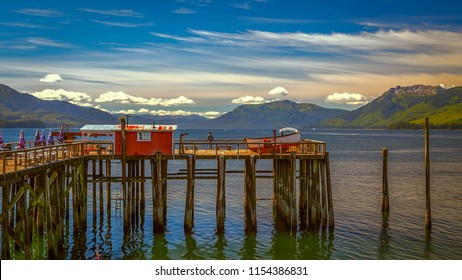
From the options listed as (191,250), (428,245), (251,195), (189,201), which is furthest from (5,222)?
(428,245)

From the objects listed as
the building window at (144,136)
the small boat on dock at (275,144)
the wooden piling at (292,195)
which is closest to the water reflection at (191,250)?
the wooden piling at (292,195)

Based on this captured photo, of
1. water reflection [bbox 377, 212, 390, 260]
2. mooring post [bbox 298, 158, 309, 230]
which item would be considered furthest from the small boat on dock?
water reflection [bbox 377, 212, 390, 260]

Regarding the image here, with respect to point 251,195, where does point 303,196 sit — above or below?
below

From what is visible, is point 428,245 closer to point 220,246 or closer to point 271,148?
point 271,148

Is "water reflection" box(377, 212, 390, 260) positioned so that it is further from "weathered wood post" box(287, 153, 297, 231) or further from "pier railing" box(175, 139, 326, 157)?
"pier railing" box(175, 139, 326, 157)

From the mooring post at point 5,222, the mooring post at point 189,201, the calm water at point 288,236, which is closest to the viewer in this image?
the mooring post at point 5,222

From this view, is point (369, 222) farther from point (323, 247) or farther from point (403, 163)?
point (403, 163)

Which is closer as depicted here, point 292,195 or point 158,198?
point 158,198

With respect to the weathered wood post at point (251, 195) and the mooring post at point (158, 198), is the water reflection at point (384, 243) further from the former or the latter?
the mooring post at point (158, 198)

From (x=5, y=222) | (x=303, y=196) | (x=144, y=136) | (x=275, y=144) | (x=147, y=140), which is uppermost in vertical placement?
(x=144, y=136)

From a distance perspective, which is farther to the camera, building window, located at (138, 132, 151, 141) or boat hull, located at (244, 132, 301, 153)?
boat hull, located at (244, 132, 301, 153)

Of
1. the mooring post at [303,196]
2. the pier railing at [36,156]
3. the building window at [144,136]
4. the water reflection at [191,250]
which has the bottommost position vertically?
the water reflection at [191,250]

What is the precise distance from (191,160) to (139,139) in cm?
430
